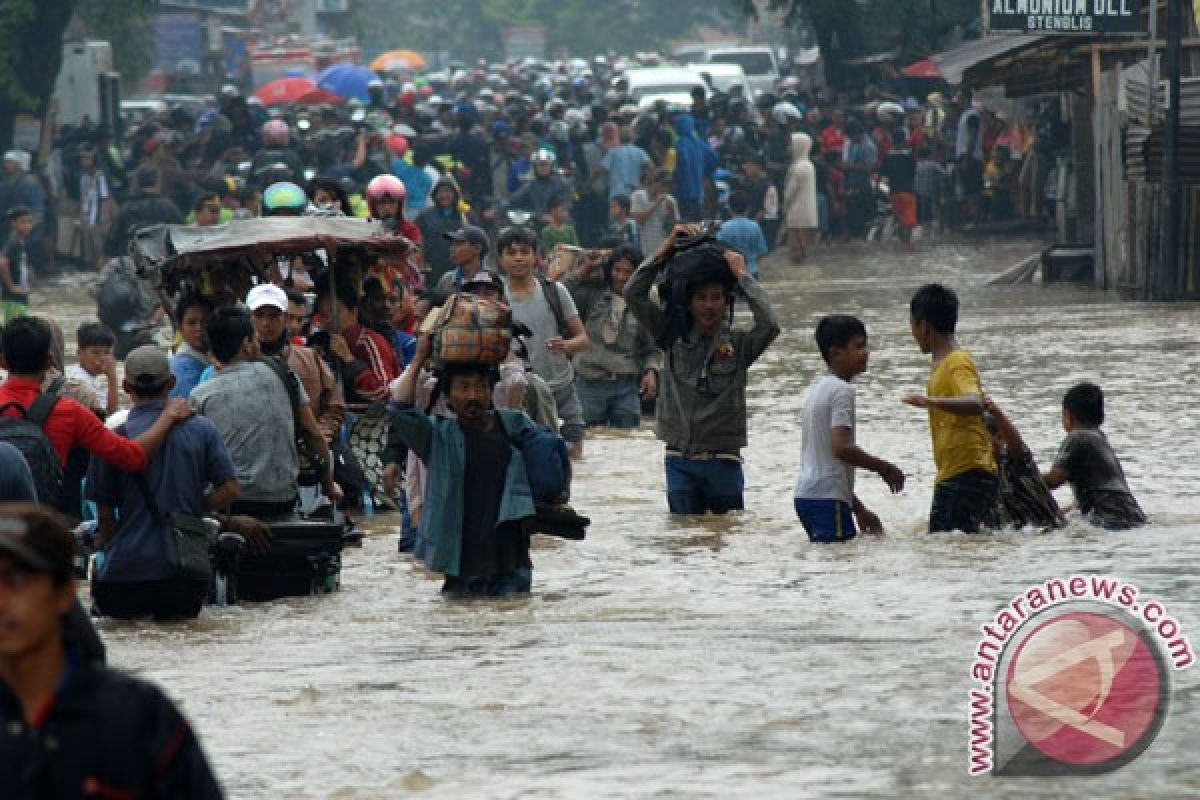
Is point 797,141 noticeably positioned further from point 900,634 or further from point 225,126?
point 900,634

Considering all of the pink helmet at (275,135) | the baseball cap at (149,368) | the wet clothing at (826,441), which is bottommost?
the wet clothing at (826,441)

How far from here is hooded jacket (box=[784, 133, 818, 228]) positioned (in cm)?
3131

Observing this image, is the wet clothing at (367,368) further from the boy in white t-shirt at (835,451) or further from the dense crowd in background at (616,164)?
the dense crowd in background at (616,164)

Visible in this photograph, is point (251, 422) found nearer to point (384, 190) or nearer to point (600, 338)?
point (600, 338)

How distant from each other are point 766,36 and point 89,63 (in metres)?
49.5

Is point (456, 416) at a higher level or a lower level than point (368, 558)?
higher

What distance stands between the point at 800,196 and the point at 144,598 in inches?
888

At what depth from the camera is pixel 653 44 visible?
98.6 metres

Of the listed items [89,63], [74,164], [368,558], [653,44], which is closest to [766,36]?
[653,44]

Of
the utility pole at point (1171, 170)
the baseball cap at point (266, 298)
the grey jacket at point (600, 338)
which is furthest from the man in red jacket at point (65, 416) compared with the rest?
the utility pole at point (1171, 170)

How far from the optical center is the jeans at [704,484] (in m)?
11.7

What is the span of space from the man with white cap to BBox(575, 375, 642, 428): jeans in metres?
11.4

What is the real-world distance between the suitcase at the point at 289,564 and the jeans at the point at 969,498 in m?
2.46

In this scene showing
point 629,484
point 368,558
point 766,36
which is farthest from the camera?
point 766,36
